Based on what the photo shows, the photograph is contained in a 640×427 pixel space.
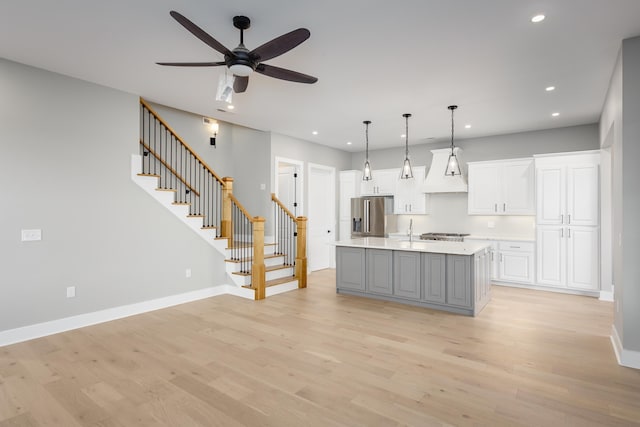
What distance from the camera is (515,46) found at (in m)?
3.25

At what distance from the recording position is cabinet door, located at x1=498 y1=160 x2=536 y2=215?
6.25 meters

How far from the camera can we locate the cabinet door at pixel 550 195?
227 inches

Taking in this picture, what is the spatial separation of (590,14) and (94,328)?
234 inches

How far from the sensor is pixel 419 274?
16.2 feet

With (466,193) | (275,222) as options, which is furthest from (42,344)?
(466,193)

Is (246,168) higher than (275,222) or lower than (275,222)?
higher

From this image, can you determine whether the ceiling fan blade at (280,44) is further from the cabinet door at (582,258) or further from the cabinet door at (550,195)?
the cabinet door at (582,258)

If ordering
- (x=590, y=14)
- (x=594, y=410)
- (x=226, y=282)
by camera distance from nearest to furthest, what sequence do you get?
(x=594, y=410)
(x=590, y=14)
(x=226, y=282)

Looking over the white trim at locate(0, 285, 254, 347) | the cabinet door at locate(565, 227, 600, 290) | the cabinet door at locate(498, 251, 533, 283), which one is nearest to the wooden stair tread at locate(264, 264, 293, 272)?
the white trim at locate(0, 285, 254, 347)

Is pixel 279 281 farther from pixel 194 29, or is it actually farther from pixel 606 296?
pixel 606 296

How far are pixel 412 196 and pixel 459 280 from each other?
3.39 meters

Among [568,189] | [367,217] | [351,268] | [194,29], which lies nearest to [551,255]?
[568,189]

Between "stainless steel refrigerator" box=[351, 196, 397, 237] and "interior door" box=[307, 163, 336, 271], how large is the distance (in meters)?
0.59

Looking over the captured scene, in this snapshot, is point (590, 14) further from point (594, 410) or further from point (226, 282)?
point (226, 282)
